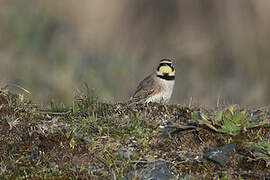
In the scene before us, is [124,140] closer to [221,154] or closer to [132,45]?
[221,154]

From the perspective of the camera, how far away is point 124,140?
519 centimetres

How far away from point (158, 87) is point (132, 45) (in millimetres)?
5047

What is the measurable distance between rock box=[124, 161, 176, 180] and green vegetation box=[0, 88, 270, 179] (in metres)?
0.05

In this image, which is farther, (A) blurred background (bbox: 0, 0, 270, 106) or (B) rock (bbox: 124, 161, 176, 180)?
Result: (A) blurred background (bbox: 0, 0, 270, 106)

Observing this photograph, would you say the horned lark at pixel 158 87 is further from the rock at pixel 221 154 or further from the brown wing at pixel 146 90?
the rock at pixel 221 154

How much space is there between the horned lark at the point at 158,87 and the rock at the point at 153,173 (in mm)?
2615

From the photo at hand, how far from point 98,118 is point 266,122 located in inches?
57.0

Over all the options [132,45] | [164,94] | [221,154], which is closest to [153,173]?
[221,154]

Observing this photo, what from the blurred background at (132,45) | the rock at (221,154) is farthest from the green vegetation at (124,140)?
the blurred background at (132,45)

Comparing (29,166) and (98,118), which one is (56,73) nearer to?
(98,118)

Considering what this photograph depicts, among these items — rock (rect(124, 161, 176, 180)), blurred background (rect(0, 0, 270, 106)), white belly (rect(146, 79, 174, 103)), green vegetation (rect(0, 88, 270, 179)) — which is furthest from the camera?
blurred background (rect(0, 0, 270, 106))

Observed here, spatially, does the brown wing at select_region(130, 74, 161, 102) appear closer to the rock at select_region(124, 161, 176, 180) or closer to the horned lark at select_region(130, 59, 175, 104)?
the horned lark at select_region(130, 59, 175, 104)

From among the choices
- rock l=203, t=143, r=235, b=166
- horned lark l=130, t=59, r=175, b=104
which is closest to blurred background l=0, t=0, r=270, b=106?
horned lark l=130, t=59, r=175, b=104

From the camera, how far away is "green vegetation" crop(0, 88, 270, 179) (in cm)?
471
